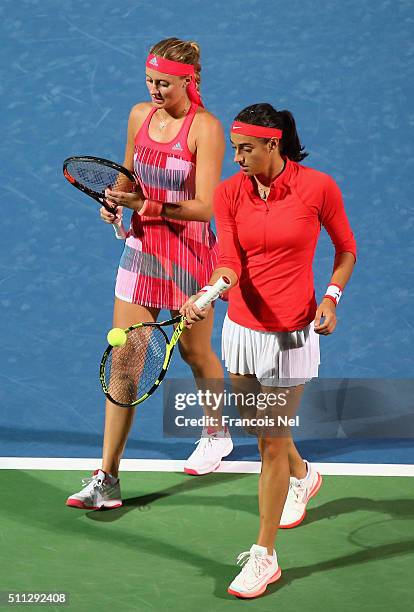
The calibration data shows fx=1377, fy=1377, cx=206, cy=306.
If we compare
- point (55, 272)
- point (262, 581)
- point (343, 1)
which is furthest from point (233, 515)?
point (343, 1)

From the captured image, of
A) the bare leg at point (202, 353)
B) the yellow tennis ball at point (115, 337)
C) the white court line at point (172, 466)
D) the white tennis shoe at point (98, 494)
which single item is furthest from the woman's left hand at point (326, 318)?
the white court line at point (172, 466)

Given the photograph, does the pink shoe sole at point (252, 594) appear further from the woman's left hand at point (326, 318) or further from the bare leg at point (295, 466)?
the woman's left hand at point (326, 318)

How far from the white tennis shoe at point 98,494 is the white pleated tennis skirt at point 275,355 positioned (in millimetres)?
1043

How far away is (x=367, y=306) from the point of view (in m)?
8.32

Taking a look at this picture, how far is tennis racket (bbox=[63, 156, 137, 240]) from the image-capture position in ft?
19.8

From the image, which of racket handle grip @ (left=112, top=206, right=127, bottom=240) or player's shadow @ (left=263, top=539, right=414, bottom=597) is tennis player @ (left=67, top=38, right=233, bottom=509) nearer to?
racket handle grip @ (left=112, top=206, right=127, bottom=240)

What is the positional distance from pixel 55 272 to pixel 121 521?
2778 mm

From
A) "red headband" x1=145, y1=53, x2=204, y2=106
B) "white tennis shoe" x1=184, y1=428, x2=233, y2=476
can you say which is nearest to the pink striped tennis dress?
"red headband" x1=145, y1=53, x2=204, y2=106

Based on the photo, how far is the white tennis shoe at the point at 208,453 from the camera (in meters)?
6.77

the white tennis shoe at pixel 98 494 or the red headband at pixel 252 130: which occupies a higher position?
the red headband at pixel 252 130

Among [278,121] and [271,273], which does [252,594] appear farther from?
[278,121]

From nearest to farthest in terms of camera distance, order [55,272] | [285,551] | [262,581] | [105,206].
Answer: [262,581], [285,551], [105,206], [55,272]

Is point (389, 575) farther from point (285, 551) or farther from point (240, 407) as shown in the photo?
point (240, 407)

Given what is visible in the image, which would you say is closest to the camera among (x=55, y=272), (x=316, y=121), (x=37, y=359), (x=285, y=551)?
(x=285, y=551)
